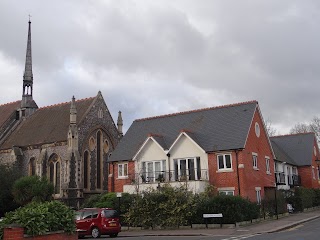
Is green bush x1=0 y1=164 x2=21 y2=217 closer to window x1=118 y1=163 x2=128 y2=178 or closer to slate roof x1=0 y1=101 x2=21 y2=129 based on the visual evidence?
window x1=118 y1=163 x2=128 y2=178

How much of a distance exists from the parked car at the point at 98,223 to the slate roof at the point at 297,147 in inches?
1019

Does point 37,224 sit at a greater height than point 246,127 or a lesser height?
lesser

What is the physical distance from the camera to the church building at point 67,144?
39.8 meters

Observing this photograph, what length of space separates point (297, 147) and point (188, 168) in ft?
67.1

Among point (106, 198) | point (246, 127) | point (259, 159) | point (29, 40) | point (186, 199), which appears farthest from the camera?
point (29, 40)

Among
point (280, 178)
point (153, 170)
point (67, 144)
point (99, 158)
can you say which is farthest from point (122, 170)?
point (280, 178)

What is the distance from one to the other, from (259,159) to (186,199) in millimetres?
10030

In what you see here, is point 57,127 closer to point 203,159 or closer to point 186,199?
point 203,159

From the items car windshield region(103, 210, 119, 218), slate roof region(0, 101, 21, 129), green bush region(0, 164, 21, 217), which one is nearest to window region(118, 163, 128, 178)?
green bush region(0, 164, 21, 217)

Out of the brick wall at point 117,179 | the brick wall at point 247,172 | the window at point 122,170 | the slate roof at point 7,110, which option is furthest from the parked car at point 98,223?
the slate roof at point 7,110

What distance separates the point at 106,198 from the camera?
28.7 m

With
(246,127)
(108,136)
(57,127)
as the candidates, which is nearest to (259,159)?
(246,127)

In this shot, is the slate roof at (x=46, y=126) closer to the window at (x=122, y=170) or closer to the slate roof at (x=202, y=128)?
the slate roof at (x=202, y=128)

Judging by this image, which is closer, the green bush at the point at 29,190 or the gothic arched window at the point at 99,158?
Result: the green bush at the point at 29,190
